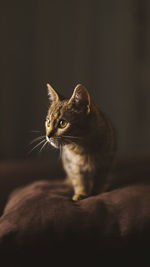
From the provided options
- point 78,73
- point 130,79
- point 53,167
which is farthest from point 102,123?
point 130,79

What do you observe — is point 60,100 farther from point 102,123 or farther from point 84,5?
point 84,5

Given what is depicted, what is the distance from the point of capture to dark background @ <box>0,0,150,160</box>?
2250 mm

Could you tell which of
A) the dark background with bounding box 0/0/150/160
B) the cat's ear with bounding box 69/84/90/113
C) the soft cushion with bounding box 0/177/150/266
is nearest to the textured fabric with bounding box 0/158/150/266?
the soft cushion with bounding box 0/177/150/266

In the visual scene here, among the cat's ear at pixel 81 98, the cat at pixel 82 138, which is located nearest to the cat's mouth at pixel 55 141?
the cat at pixel 82 138

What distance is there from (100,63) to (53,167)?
49.4 inches

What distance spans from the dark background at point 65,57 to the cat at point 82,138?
3.77ft

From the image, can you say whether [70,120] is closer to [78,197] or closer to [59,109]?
[59,109]

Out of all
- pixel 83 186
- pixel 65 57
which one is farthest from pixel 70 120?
pixel 65 57

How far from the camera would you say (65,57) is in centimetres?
235

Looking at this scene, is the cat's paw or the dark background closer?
the cat's paw

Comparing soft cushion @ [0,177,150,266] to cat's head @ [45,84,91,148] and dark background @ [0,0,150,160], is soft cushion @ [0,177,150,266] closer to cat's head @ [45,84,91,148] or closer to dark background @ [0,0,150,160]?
cat's head @ [45,84,91,148]

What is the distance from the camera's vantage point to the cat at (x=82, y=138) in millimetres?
962

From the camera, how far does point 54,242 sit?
73 centimetres

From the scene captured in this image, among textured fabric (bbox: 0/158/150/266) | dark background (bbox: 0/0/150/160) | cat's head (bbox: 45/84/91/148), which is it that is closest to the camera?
textured fabric (bbox: 0/158/150/266)
